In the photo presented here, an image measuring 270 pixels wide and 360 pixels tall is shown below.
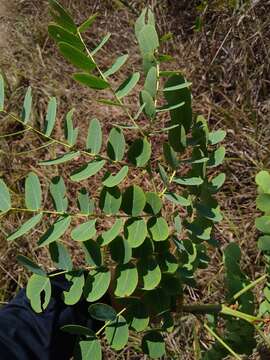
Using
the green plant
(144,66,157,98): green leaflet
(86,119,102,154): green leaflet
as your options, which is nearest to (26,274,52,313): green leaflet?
the green plant

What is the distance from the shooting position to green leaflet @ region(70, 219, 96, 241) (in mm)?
896

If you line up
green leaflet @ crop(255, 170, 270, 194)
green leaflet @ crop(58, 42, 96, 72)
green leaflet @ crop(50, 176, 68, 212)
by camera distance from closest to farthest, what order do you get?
1. green leaflet @ crop(58, 42, 96, 72)
2. green leaflet @ crop(50, 176, 68, 212)
3. green leaflet @ crop(255, 170, 270, 194)

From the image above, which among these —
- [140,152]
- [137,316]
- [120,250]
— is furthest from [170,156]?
[137,316]

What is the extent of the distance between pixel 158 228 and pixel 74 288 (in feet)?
0.50

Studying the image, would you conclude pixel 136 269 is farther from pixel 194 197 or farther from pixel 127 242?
pixel 194 197

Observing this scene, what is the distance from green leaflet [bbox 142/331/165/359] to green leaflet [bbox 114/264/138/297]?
17 centimetres

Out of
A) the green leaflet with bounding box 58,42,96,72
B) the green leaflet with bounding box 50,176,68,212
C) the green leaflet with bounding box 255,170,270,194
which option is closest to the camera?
the green leaflet with bounding box 58,42,96,72

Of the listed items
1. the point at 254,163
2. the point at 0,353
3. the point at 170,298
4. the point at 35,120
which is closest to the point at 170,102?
the point at 170,298

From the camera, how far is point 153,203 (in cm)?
92

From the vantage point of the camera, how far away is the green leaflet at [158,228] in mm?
922

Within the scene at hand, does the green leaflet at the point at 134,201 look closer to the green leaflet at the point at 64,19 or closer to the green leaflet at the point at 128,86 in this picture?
the green leaflet at the point at 128,86

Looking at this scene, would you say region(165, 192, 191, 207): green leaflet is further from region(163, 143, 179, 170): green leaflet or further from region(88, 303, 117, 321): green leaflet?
region(88, 303, 117, 321): green leaflet

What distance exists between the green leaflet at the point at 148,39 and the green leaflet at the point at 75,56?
3.1 inches

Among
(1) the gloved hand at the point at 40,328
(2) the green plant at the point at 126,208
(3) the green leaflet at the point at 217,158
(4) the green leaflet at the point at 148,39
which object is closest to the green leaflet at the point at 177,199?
(2) the green plant at the point at 126,208
